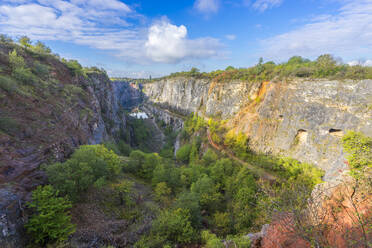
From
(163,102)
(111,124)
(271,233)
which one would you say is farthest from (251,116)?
(163,102)

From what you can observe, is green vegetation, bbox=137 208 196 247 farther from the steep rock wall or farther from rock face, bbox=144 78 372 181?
rock face, bbox=144 78 372 181

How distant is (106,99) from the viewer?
1905 inches

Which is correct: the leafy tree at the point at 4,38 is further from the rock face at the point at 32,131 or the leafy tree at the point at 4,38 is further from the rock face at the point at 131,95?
the rock face at the point at 131,95

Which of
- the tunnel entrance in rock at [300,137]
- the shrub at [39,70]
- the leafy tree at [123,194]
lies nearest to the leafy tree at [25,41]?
the shrub at [39,70]

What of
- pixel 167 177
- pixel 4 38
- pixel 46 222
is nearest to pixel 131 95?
pixel 4 38

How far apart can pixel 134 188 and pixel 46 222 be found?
1135 centimetres

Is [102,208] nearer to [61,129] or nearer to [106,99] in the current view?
[61,129]

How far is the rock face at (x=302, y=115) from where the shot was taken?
2434 centimetres

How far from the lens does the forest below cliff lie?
770 cm

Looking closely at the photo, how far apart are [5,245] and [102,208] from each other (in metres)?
6.65

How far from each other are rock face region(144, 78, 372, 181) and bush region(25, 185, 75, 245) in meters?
31.7

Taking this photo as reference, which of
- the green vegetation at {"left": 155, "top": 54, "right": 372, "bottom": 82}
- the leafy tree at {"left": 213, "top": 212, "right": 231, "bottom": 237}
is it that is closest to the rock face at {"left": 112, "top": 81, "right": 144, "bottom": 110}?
the green vegetation at {"left": 155, "top": 54, "right": 372, "bottom": 82}

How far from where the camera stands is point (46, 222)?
30.2 feet

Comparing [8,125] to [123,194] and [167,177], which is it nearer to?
[123,194]
